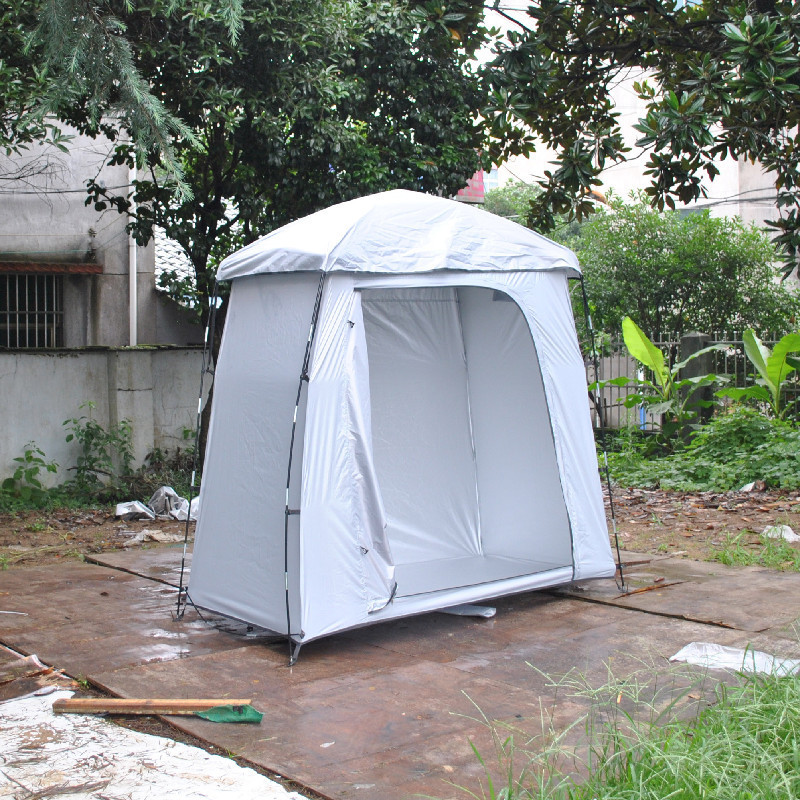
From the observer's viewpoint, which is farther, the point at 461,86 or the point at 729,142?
the point at 461,86

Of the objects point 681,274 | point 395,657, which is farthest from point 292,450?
point 681,274

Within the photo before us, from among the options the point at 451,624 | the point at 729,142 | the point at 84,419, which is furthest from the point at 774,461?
the point at 84,419

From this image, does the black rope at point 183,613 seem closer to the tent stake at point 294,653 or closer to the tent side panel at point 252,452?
the tent side panel at point 252,452

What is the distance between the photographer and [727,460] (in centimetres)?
1020

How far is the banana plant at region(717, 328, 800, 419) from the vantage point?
10.3 metres

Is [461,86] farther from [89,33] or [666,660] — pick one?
[666,660]

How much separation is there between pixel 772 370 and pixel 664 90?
12.3 feet

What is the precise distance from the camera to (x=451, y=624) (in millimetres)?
5457

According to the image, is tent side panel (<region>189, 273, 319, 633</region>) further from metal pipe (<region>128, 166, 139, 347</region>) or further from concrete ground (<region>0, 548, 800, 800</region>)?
metal pipe (<region>128, 166, 139, 347</region>)

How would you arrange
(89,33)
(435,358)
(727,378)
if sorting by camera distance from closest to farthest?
(89,33), (435,358), (727,378)

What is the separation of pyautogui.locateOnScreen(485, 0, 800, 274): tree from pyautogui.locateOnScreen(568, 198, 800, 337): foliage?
6.23 metres

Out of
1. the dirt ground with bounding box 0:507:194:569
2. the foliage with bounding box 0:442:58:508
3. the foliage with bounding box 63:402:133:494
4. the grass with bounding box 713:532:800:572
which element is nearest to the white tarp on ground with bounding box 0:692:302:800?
the dirt ground with bounding box 0:507:194:569

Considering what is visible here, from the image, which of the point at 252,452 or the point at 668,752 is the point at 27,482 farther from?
the point at 668,752

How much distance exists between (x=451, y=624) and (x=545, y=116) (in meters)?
4.78
